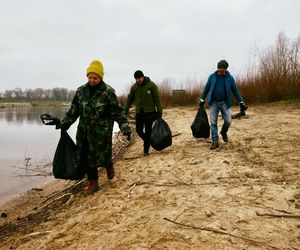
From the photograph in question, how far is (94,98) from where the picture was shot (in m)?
4.76

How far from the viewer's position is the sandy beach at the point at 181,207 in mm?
3184

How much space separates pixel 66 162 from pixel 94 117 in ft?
2.40

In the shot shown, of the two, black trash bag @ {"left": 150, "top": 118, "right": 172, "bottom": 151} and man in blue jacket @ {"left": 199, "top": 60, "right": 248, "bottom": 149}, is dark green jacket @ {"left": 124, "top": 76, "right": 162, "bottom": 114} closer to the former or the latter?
black trash bag @ {"left": 150, "top": 118, "right": 172, "bottom": 151}

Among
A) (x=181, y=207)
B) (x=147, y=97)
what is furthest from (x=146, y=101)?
(x=181, y=207)

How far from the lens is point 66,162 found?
15.7 ft

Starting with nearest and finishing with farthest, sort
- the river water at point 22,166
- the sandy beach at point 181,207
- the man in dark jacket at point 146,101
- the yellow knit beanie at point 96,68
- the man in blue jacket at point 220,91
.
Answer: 1. the sandy beach at point 181,207
2. the yellow knit beanie at point 96,68
3. the man in blue jacket at point 220,91
4. the man in dark jacket at point 146,101
5. the river water at point 22,166

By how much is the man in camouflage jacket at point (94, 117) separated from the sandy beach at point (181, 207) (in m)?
0.55

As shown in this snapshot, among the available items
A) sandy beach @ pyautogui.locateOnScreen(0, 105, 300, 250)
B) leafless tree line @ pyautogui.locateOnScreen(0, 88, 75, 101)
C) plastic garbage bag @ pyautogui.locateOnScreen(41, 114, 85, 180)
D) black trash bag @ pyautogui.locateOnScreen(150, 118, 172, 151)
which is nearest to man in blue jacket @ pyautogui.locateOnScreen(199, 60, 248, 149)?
sandy beach @ pyautogui.locateOnScreen(0, 105, 300, 250)

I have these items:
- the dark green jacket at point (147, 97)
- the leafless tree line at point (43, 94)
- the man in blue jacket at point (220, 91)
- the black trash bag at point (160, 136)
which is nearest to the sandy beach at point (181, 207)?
the black trash bag at point (160, 136)

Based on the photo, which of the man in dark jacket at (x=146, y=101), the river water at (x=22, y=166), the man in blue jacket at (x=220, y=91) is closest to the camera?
the man in blue jacket at (x=220, y=91)

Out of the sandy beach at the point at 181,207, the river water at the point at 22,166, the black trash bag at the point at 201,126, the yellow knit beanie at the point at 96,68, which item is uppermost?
the yellow knit beanie at the point at 96,68

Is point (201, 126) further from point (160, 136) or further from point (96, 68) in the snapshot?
point (96, 68)

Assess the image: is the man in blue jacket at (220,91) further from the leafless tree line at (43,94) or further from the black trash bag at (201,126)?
the leafless tree line at (43,94)

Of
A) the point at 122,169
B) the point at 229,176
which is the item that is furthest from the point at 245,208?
the point at 122,169
